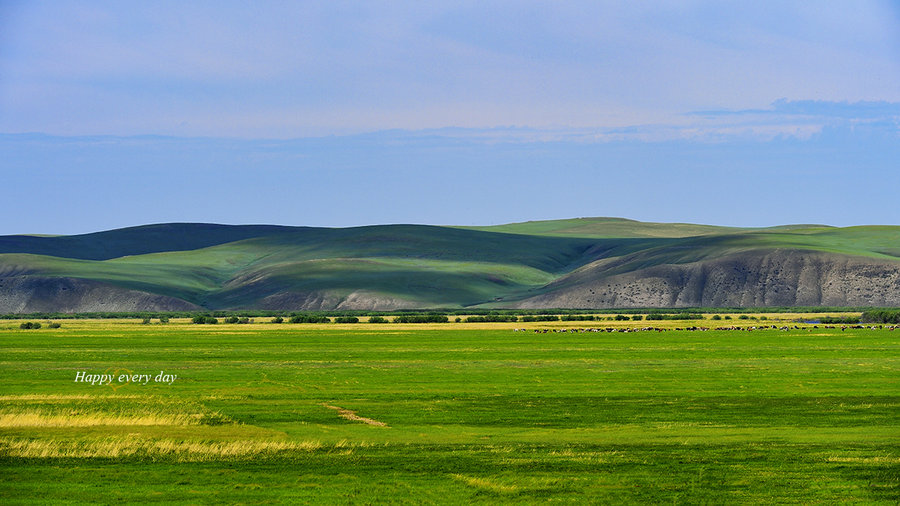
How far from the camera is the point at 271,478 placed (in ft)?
84.6

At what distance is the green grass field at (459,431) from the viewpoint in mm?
24484

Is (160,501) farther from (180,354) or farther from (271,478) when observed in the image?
(180,354)

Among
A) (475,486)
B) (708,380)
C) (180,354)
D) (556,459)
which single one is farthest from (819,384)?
(180,354)

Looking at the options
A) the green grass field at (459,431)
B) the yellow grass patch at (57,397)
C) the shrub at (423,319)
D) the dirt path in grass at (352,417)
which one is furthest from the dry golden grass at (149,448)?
the shrub at (423,319)

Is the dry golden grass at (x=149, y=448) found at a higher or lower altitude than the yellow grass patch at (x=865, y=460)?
lower

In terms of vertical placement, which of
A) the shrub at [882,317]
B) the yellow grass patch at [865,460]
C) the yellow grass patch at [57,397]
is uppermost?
the shrub at [882,317]

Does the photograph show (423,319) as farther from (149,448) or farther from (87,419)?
(149,448)

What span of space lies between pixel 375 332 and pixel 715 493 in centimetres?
8183

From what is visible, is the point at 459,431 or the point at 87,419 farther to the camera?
the point at 87,419

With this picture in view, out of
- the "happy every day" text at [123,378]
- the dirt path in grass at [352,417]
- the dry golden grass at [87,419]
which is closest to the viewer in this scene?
the dry golden grass at [87,419]

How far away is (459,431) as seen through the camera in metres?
32.8

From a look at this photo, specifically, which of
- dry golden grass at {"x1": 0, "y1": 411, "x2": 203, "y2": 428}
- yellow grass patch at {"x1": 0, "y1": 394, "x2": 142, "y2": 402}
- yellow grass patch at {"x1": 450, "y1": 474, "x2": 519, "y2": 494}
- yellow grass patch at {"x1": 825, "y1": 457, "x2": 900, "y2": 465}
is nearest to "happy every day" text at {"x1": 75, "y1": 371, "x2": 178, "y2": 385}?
yellow grass patch at {"x1": 0, "y1": 394, "x2": 142, "y2": 402}

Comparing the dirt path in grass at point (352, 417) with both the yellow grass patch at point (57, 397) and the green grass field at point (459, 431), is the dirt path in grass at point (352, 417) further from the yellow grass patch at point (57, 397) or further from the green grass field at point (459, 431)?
the yellow grass patch at point (57, 397)

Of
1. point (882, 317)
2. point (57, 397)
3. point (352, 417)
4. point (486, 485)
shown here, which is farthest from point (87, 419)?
point (882, 317)
